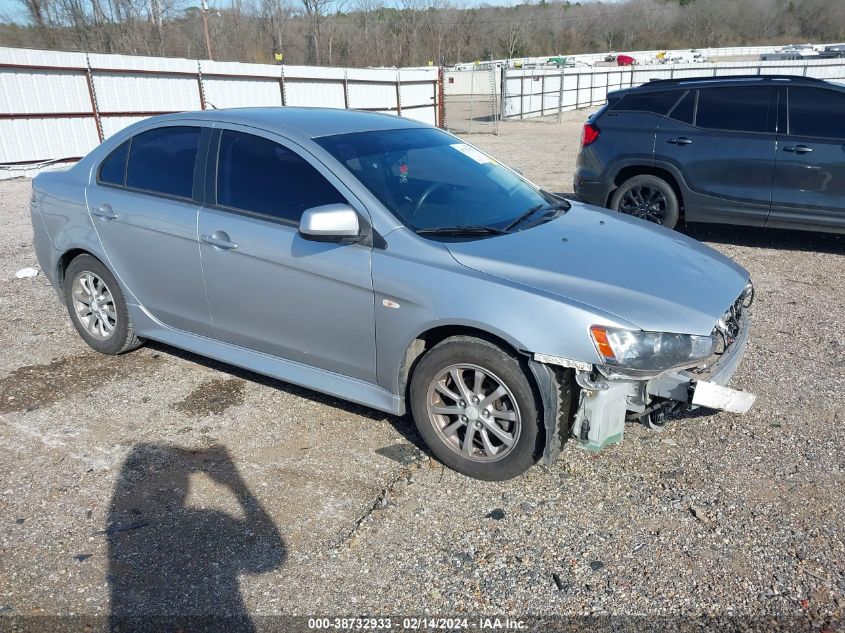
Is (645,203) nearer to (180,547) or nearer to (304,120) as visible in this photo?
(304,120)

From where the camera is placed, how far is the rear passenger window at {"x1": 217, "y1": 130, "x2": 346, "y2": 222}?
378 centimetres

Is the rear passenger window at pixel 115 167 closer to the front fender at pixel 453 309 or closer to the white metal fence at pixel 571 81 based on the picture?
the front fender at pixel 453 309

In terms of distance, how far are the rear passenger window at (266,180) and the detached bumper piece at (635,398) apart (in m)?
1.65

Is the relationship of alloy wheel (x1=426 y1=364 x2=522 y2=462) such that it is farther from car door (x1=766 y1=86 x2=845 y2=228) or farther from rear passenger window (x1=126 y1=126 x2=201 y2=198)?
car door (x1=766 y1=86 x2=845 y2=228)

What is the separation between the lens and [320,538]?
307cm

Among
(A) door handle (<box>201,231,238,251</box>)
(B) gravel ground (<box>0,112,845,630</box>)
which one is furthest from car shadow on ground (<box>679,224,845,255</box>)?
(A) door handle (<box>201,231,238,251</box>)

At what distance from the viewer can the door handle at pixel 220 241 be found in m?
3.97

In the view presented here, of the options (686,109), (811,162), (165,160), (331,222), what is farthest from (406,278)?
(686,109)

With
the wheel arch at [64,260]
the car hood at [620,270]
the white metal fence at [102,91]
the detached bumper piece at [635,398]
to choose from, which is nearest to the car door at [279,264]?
the car hood at [620,270]

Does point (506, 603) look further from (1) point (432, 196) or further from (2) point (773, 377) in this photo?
(2) point (773, 377)

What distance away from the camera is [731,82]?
24.6ft

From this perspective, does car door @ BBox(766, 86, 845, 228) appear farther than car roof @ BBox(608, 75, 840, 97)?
No

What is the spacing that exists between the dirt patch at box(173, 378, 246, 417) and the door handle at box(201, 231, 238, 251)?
102 cm

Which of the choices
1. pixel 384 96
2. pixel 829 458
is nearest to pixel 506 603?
pixel 829 458
